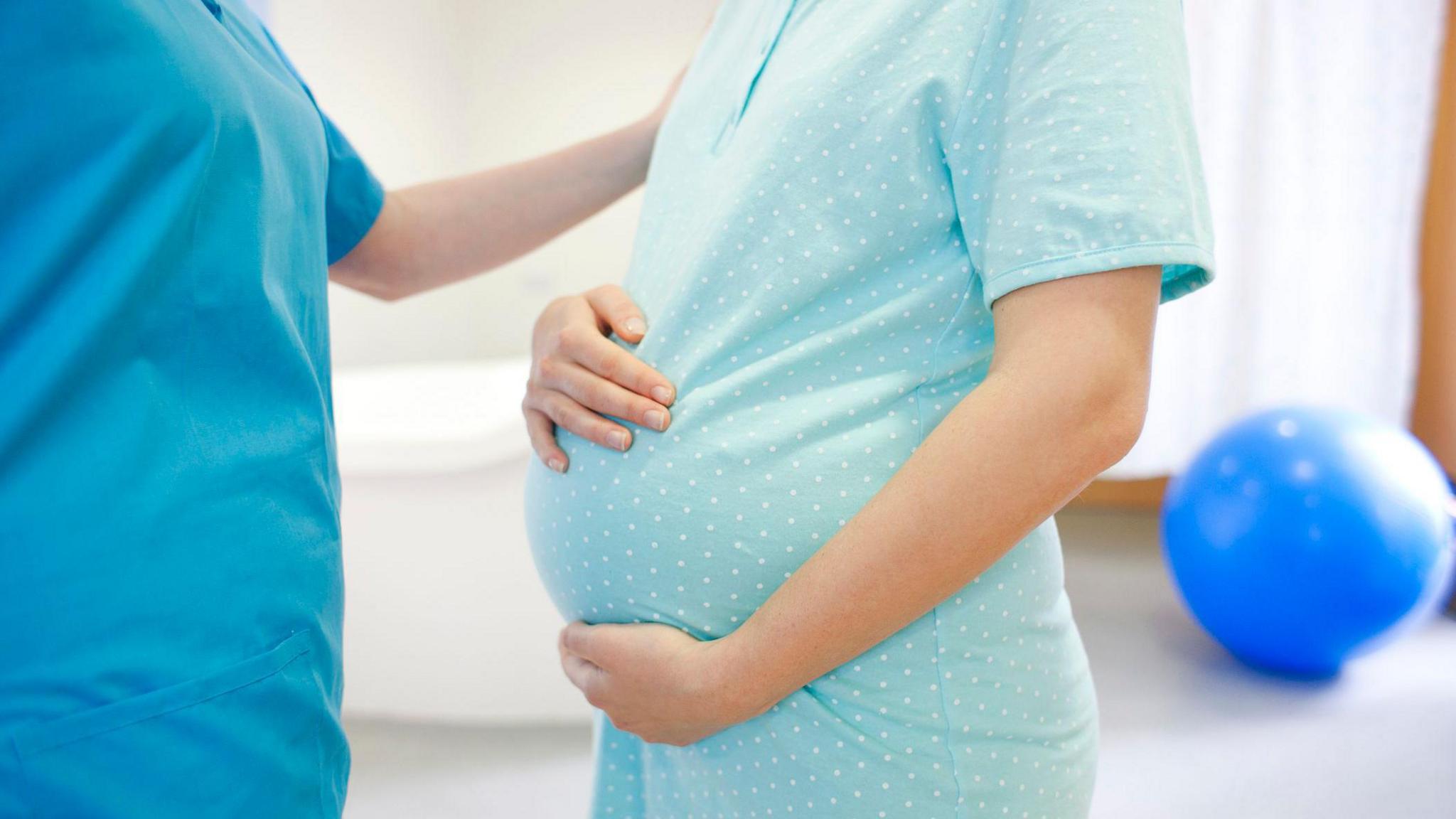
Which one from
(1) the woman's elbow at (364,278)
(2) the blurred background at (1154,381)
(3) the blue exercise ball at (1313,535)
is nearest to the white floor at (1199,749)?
(2) the blurred background at (1154,381)

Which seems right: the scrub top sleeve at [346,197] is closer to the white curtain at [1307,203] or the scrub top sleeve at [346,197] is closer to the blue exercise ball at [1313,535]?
the blue exercise ball at [1313,535]

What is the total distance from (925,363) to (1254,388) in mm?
2679

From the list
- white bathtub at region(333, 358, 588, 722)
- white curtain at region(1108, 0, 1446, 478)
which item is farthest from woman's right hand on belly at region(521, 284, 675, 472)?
white curtain at region(1108, 0, 1446, 478)

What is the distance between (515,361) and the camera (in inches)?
104

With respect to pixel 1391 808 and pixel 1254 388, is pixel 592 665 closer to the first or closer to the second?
pixel 1391 808

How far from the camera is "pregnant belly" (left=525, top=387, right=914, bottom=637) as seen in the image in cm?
59

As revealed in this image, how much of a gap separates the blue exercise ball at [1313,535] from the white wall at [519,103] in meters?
1.95

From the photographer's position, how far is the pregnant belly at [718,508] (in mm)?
593

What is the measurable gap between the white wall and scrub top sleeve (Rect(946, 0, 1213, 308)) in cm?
275

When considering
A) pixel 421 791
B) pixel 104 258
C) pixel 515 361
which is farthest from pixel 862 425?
pixel 515 361

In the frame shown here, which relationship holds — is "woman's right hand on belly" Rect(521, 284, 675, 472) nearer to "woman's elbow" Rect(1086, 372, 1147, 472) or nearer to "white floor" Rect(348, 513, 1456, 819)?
"woman's elbow" Rect(1086, 372, 1147, 472)

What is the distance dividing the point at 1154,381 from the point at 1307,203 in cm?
63

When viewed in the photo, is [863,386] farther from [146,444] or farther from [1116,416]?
[146,444]

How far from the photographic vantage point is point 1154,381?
9.53 feet
